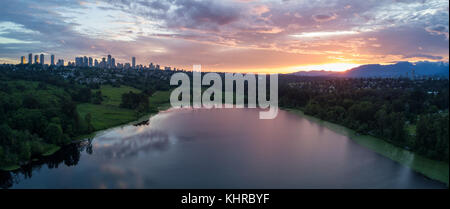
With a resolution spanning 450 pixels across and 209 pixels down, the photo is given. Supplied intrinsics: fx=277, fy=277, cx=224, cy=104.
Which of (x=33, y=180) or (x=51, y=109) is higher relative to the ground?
(x=51, y=109)

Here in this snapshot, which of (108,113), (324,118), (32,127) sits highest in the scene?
(32,127)

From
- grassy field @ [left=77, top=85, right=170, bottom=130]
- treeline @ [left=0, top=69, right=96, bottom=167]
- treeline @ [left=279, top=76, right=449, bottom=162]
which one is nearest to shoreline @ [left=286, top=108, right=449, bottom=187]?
treeline @ [left=279, top=76, right=449, bottom=162]

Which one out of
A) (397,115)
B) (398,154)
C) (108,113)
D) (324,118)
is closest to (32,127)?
(108,113)

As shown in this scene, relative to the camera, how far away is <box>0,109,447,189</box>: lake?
31.4ft

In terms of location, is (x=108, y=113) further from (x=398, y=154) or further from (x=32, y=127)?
(x=398, y=154)

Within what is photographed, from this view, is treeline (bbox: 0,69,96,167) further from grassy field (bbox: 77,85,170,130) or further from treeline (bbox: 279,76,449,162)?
treeline (bbox: 279,76,449,162)

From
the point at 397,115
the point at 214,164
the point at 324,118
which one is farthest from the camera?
the point at 324,118

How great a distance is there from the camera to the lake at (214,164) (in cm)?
957

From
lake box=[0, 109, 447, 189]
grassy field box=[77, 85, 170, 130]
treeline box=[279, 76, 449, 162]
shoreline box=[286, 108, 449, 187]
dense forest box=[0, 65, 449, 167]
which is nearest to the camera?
lake box=[0, 109, 447, 189]

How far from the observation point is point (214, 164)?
11430 mm
